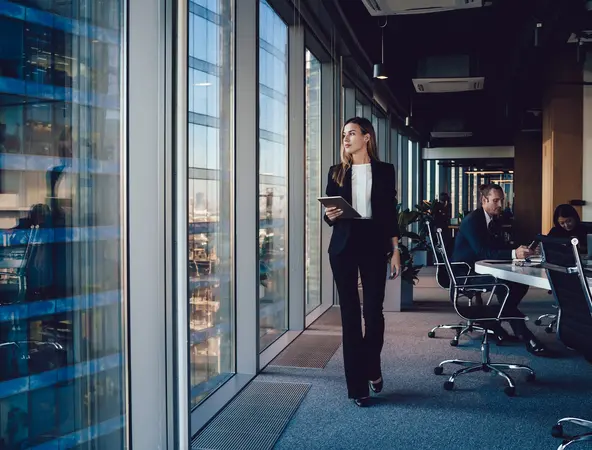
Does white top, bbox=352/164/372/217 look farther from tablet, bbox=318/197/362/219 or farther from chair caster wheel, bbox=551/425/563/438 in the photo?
chair caster wheel, bbox=551/425/563/438

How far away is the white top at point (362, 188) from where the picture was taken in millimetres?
3666

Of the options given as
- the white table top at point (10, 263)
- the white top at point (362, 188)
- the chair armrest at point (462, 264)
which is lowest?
the chair armrest at point (462, 264)

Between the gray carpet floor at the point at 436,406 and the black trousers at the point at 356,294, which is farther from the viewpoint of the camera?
the black trousers at the point at 356,294

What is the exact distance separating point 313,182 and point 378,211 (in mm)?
3402

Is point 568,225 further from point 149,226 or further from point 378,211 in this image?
point 149,226

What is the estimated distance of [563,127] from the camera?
32.5 ft

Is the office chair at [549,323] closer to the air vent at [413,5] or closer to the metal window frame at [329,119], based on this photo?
the metal window frame at [329,119]

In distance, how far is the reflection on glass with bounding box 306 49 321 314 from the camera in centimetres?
691

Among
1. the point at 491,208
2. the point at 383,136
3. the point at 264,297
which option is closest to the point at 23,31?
the point at 264,297

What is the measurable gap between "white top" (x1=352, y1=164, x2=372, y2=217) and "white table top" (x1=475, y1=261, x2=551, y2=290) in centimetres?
86

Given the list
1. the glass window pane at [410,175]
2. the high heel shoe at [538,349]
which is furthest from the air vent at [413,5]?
the glass window pane at [410,175]

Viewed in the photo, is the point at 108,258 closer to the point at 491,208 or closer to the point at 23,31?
the point at 23,31

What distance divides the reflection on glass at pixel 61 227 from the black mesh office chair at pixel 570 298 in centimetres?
194

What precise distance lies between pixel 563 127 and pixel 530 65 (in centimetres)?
253
